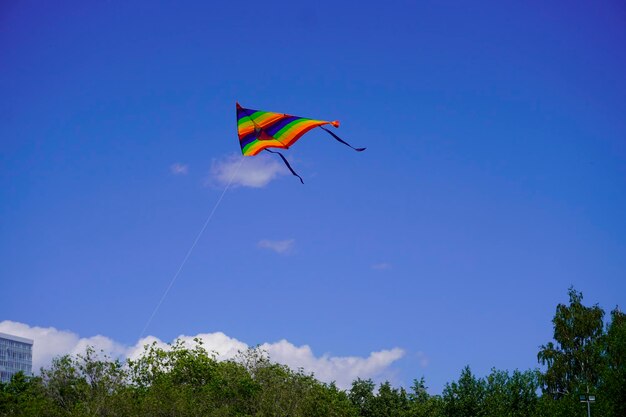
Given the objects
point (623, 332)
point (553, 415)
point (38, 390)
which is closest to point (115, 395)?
point (38, 390)

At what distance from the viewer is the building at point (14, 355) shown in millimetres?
163750

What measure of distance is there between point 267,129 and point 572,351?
4352 cm

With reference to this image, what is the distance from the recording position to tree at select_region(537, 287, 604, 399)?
62250 mm

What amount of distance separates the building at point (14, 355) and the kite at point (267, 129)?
5780 inches

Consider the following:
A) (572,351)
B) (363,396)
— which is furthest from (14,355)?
(572,351)

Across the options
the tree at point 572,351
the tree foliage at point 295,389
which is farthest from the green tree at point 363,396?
the tree at point 572,351

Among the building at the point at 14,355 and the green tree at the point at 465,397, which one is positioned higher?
the building at the point at 14,355

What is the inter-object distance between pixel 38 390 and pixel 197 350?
14.4 meters

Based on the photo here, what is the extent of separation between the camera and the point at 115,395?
154 ft

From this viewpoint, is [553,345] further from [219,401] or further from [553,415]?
[219,401]

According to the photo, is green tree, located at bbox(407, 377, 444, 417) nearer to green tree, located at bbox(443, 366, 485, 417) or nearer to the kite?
green tree, located at bbox(443, 366, 485, 417)

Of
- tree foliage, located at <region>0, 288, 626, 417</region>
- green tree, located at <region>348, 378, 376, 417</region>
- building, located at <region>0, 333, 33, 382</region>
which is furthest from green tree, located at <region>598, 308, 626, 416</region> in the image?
building, located at <region>0, 333, 33, 382</region>

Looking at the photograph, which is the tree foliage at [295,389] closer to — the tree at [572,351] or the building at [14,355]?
the tree at [572,351]

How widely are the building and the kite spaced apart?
147 meters
